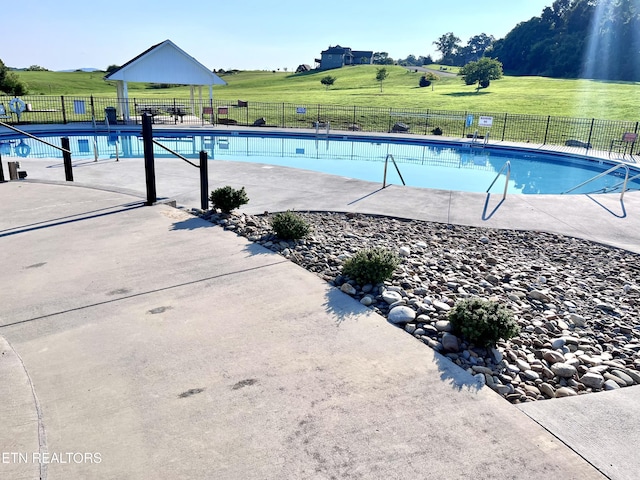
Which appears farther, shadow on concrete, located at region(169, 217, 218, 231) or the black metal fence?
the black metal fence

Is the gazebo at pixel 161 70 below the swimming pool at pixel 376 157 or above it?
above

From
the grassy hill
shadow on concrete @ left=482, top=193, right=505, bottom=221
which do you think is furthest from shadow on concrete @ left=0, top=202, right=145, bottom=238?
the grassy hill

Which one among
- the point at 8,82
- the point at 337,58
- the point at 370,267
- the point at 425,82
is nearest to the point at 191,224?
the point at 370,267

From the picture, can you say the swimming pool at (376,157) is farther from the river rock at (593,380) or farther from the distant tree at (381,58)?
the distant tree at (381,58)

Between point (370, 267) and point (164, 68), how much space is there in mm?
28320

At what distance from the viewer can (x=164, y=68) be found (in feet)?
98.2

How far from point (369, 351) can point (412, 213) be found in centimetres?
644

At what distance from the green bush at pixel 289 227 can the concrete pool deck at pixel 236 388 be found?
63 cm

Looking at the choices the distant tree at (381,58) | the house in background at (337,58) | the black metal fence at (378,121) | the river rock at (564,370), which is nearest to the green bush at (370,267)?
the river rock at (564,370)

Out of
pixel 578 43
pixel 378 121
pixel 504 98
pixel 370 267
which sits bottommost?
pixel 370 267

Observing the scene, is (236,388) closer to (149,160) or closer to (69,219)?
(69,219)

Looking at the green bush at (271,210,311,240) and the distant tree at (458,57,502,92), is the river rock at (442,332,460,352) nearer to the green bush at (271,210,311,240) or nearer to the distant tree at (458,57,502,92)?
the green bush at (271,210,311,240)

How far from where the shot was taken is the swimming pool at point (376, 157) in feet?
60.2

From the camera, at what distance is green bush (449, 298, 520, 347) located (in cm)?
464
